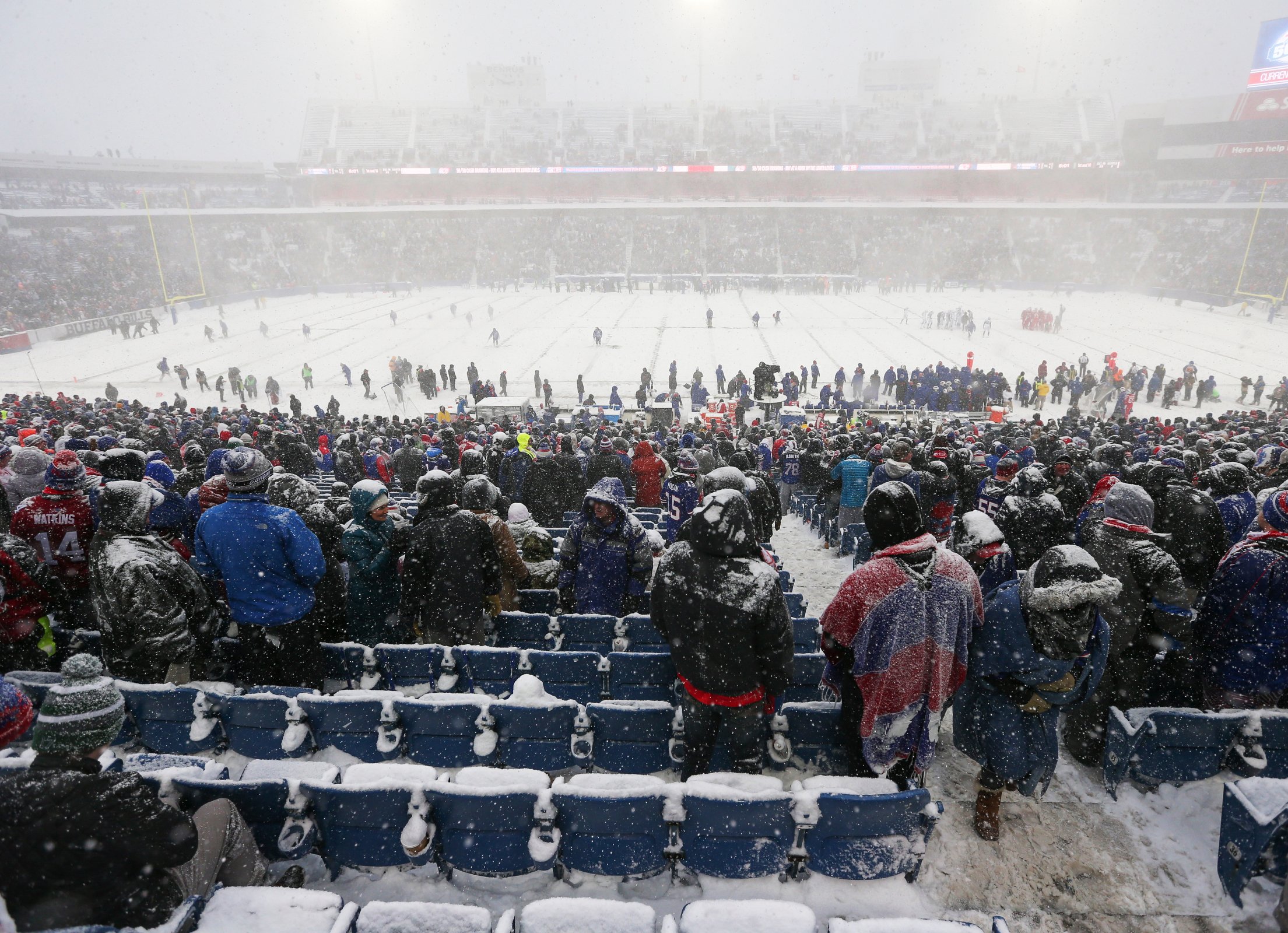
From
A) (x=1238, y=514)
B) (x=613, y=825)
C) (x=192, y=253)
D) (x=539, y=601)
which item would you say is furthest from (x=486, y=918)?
(x=192, y=253)

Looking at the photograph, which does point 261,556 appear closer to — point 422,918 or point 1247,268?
point 422,918

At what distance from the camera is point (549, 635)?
4402 mm

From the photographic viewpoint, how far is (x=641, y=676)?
3732 mm

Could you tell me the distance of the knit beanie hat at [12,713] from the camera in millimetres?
2275

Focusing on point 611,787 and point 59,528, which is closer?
point 611,787

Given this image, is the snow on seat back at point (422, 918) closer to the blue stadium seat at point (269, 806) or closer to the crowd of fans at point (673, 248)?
the blue stadium seat at point (269, 806)

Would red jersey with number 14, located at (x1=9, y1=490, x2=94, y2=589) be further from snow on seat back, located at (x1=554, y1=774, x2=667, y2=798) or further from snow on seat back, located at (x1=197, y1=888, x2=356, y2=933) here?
snow on seat back, located at (x1=554, y1=774, x2=667, y2=798)

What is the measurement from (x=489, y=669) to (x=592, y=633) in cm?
81

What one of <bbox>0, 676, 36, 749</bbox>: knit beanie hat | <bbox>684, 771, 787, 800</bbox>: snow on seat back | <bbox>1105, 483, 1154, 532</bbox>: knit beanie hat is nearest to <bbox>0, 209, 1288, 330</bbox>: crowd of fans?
<bbox>1105, 483, 1154, 532</bbox>: knit beanie hat

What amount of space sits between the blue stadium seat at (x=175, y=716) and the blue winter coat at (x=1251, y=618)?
5.21 metres

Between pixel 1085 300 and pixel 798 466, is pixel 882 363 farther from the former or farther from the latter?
pixel 1085 300

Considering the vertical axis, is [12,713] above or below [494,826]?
above

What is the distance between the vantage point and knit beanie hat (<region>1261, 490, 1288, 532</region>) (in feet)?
10.7

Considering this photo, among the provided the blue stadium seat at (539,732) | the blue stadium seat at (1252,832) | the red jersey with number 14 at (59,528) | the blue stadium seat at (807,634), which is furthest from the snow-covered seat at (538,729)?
the red jersey with number 14 at (59,528)
